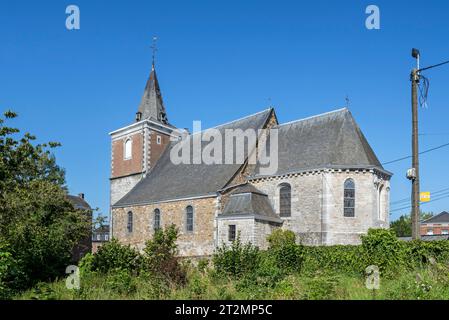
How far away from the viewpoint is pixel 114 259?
13070 mm

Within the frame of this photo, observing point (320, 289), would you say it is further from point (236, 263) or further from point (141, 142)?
point (141, 142)

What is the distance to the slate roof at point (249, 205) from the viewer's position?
82.3ft

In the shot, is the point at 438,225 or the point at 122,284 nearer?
the point at 122,284

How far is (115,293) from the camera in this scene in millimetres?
9883

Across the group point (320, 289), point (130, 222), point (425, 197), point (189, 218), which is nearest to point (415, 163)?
point (425, 197)

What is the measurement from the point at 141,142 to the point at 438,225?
186ft

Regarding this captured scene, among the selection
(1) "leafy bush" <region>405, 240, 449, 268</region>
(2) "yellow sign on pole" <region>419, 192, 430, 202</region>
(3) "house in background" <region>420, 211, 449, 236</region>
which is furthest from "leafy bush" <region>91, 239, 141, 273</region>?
(3) "house in background" <region>420, 211, 449, 236</region>

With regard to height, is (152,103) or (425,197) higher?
(152,103)

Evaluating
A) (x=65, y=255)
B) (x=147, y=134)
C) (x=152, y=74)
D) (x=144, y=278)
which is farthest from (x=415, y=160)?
(x=152, y=74)

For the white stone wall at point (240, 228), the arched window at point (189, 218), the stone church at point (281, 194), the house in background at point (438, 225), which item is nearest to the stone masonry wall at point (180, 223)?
the stone church at point (281, 194)

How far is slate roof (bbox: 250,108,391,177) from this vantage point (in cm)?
2477

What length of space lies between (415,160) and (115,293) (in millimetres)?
10484

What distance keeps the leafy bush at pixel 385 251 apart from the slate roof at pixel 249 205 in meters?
12.1
